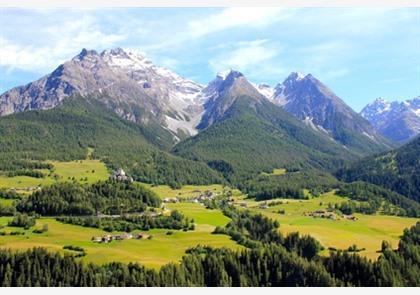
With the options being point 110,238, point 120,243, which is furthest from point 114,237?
point 120,243

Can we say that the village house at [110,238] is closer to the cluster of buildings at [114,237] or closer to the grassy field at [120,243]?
the cluster of buildings at [114,237]

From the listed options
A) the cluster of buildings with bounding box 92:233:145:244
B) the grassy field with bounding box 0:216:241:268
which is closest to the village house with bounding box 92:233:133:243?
the cluster of buildings with bounding box 92:233:145:244

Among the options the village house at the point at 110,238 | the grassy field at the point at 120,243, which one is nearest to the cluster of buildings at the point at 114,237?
A: the village house at the point at 110,238

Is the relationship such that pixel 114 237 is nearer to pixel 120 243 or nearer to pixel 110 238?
pixel 110 238

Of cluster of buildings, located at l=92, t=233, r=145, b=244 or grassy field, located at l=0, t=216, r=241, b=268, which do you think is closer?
grassy field, located at l=0, t=216, r=241, b=268

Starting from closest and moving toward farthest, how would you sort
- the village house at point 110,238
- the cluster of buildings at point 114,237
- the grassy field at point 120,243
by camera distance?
the grassy field at point 120,243 < the village house at point 110,238 < the cluster of buildings at point 114,237

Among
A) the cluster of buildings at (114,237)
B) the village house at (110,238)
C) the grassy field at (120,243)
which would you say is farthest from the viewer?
the cluster of buildings at (114,237)

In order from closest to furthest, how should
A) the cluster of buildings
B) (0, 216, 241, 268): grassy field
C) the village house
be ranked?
(0, 216, 241, 268): grassy field → the village house → the cluster of buildings

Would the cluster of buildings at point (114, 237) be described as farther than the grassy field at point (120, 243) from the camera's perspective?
Yes

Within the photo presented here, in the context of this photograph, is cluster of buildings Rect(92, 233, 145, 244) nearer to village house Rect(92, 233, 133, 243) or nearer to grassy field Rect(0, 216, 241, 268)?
village house Rect(92, 233, 133, 243)
